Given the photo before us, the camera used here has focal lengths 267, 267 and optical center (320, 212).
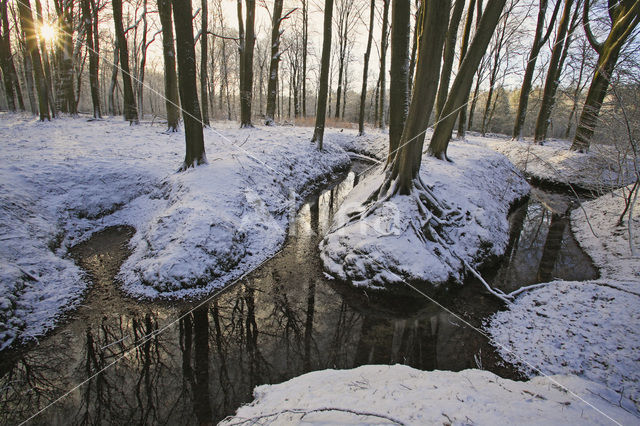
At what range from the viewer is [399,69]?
652 centimetres

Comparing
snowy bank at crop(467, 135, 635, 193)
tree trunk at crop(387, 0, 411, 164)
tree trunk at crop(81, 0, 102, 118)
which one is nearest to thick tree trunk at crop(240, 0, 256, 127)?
tree trunk at crop(81, 0, 102, 118)

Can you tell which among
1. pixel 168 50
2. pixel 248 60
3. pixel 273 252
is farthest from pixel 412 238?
pixel 248 60

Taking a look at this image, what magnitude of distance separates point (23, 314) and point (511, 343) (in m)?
7.03

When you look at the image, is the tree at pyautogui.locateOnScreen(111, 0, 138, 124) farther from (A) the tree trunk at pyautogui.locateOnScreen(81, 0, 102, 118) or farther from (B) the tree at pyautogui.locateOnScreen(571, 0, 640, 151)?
(B) the tree at pyautogui.locateOnScreen(571, 0, 640, 151)

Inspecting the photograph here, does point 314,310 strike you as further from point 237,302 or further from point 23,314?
point 23,314

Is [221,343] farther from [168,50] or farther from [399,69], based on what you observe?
[168,50]

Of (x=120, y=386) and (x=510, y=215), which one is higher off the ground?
(x=510, y=215)

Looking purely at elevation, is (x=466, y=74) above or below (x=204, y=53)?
below

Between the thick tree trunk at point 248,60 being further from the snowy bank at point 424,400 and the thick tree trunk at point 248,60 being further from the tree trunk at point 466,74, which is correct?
the snowy bank at point 424,400

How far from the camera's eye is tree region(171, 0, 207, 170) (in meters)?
6.25

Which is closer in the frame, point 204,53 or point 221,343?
point 221,343

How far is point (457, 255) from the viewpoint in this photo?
5582 millimetres

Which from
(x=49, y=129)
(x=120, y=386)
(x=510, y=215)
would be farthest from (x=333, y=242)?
(x=49, y=129)

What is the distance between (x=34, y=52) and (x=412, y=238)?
1589 centimetres
